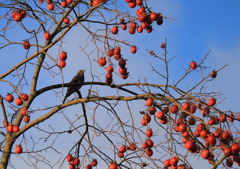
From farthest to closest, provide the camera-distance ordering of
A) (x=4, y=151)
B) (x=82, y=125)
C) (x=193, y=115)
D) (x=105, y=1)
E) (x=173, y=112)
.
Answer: (x=82, y=125) → (x=4, y=151) → (x=105, y=1) → (x=173, y=112) → (x=193, y=115)

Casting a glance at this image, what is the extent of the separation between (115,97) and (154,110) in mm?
1162

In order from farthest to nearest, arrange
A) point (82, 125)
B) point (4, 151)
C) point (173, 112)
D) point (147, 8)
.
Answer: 1. point (82, 125)
2. point (4, 151)
3. point (147, 8)
4. point (173, 112)

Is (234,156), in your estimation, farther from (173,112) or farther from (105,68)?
(105,68)

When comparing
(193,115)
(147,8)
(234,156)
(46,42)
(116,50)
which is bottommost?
(234,156)

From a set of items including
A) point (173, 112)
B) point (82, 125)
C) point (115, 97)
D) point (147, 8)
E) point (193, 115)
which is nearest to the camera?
point (193, 115)

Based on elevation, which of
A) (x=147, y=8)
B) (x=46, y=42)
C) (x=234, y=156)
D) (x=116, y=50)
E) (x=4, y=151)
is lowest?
(x=234, y=156)

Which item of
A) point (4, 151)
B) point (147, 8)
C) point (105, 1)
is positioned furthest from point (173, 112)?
point (4, 151)

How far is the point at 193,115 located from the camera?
3.16m

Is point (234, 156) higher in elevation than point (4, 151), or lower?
lower

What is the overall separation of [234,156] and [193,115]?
49 cm

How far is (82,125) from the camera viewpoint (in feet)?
17.3

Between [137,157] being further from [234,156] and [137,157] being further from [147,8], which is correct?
[147,8]

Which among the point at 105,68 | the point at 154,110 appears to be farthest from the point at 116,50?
the point at 154,110

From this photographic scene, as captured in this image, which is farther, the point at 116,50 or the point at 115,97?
the point at 115,97
